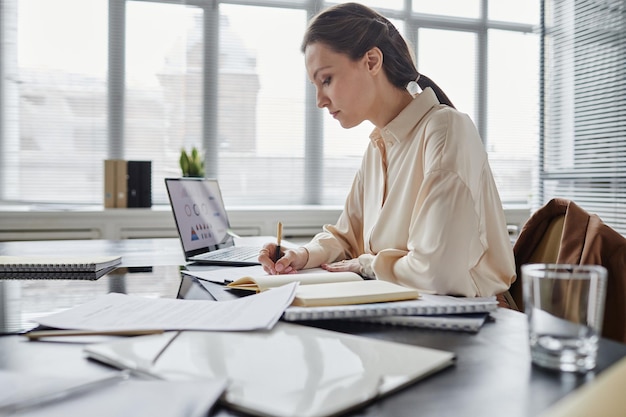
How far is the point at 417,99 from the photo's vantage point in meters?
1.47

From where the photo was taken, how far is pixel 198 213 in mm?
1811

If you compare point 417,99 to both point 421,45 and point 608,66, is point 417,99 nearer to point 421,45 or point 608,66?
point 608,66

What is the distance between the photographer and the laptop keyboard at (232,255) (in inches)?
60.2

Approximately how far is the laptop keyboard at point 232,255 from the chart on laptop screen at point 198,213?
6 centimetres

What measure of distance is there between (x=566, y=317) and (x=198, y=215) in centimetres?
137

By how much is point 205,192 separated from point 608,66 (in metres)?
2.66

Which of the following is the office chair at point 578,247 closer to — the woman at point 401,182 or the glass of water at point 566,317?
the woman at point 401,182

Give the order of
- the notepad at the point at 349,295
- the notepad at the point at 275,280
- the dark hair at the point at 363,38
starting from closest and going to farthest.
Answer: the notepad at the point at 349,295 → the notepad at the point at 275,280 → the dark hair at the point at 363,38

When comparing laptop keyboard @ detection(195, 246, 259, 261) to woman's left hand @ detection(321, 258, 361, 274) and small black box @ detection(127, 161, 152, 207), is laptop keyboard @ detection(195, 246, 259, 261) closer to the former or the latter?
woman's left hand @ detection(321, 258, 361, 274)

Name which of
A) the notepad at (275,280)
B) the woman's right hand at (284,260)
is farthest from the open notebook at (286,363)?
the woman's right hand at (284,260)

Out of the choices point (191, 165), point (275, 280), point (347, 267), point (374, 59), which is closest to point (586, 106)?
point (191, 165)

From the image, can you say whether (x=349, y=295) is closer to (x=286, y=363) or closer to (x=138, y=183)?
(x=286, y=363)

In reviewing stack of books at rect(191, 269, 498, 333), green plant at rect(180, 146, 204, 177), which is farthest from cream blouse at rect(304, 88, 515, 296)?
green plant at rect(180, 146, 204, 177)

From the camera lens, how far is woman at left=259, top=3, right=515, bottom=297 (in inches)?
44.4
